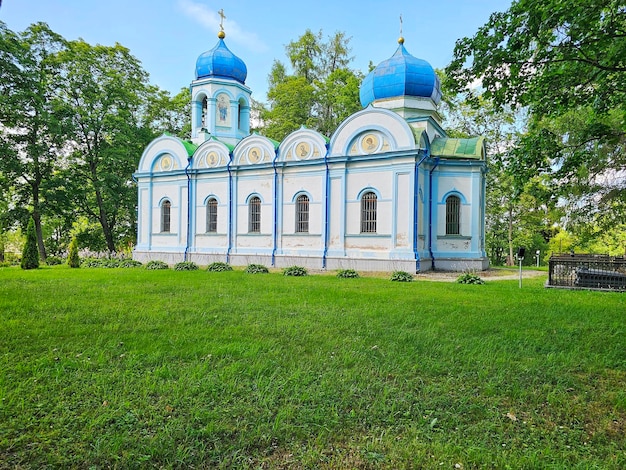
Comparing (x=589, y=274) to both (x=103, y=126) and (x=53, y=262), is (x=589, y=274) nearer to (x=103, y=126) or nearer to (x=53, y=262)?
(x=53, y=262)

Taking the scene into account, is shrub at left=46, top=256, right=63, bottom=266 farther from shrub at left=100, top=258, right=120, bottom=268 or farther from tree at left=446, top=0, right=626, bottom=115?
tree at left=446, top=0, right=626, bottom=115

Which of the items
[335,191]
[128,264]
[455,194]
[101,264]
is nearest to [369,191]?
[335,191]

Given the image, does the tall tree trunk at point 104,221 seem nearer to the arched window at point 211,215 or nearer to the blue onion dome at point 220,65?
the arched window at point 211,215

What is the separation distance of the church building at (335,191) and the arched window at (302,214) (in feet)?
0.15

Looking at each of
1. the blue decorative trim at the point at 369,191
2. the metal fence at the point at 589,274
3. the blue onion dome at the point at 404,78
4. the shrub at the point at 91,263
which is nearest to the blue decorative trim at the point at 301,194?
the blue decorative trim at the point at 369,191

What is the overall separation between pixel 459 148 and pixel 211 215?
12.0m

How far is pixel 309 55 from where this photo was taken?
30938 mm

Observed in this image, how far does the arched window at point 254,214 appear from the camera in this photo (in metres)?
20.3

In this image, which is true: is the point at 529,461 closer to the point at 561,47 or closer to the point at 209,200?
the point at 561,47

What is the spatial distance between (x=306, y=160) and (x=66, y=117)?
641 inches

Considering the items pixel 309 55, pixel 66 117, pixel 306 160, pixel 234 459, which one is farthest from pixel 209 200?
pixel 234 459

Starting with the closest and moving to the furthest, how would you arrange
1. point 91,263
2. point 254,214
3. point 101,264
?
1. point 101,264
2. point 91,263
3. point 254,214

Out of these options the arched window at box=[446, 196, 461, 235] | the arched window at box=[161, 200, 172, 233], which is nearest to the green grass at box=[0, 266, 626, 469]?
the arched window at box=[446, 196, 461, 235]

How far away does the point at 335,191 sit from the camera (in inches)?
711
